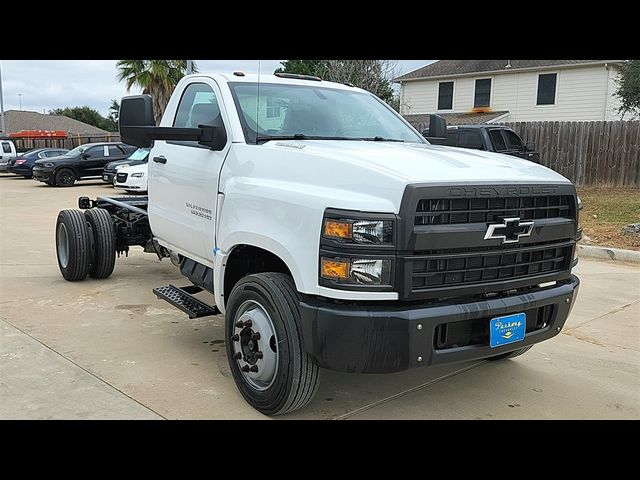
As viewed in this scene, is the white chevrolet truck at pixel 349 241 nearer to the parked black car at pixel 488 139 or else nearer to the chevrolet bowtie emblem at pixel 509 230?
the chevrolet bowtie emblem at pixel 509 230

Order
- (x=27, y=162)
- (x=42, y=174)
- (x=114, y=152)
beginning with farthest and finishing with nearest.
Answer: (x=27, y=162), (x=114, y=152), (x=42, y=174)

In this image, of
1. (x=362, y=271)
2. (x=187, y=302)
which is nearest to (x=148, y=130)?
(x=187, y=302)

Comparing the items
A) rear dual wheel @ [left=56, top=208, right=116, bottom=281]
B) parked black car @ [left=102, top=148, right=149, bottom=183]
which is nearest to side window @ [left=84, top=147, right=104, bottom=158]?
parked black car @ [left=102, top=148, right=149, bottom=183]

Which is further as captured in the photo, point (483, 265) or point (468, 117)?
point (468, 117)

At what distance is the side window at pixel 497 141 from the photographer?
13445 millimetres

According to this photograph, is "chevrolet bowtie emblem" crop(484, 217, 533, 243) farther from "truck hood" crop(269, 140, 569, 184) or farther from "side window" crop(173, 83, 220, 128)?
"side window" crop(173, 83, 220, 128)

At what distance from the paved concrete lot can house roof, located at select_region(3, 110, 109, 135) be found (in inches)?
2497

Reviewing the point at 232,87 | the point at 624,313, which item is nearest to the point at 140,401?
the point at 232,87

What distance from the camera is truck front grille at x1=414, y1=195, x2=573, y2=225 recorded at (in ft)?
10.7

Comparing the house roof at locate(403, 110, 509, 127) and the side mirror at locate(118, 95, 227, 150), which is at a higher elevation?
the house roof at locate(403, 110, 509, 127)

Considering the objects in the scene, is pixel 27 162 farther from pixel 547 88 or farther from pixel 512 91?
pixel 547 88

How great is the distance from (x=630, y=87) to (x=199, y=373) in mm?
20017

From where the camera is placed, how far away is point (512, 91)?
2603cm
